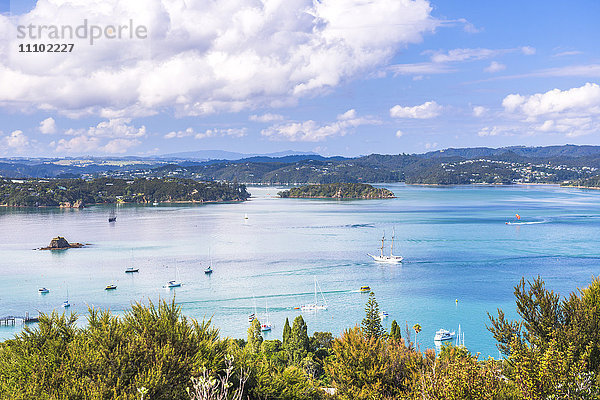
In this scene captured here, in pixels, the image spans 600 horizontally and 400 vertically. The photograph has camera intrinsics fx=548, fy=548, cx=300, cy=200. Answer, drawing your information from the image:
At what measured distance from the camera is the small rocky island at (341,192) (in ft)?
402

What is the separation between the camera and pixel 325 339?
941 inches

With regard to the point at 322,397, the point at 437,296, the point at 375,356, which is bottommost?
the point at 437,296

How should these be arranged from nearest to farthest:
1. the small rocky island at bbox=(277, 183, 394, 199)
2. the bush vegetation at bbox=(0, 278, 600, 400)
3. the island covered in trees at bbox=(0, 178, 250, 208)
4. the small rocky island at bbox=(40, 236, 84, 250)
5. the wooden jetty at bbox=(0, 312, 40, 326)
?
the bush vegetation at bbox=(0, 278, 600, 400) < the wooden jetty at bbox=(0, 312, 40, 326) < the small rocky island at bbox=(40, 236, 84, 250) < the island covered in trees at bbox=(0, 178, 250, 208) < the small rocky island at bbox=(277, 183, 394, 199)

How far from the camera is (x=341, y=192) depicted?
128 metres

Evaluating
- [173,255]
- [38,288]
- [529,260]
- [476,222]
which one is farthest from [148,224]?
[529,260]

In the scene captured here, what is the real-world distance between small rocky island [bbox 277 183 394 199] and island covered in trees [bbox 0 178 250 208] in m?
14.1

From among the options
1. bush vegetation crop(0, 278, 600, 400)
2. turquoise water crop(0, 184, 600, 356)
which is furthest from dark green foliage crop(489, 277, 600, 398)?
turquoise water crop(0, 184, 600, 356)

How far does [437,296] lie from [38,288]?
2625 cm

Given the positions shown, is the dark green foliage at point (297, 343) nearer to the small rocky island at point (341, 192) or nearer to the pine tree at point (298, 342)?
the pine tree at point (298, 342)

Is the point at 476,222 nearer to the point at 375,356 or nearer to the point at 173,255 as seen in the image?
the point at 173,255

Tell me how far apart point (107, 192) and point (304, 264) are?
81.1 m

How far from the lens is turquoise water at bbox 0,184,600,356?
102 feet

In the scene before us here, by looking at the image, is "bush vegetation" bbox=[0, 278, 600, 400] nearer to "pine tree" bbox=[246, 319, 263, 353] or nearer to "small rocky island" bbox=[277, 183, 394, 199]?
"pine tree" bbox=[246, 319, 263, 353]

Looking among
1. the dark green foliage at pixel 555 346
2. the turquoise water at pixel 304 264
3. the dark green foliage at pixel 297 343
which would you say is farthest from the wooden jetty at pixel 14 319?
the dark green foliage at pixel 555 346
